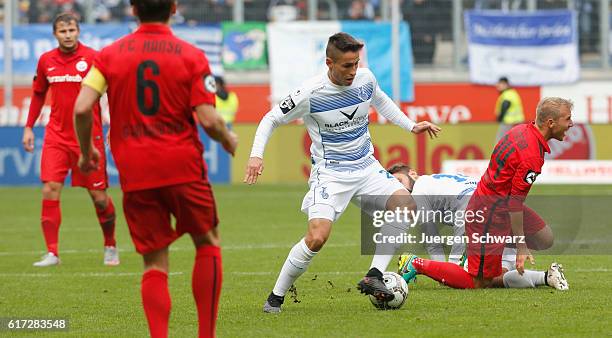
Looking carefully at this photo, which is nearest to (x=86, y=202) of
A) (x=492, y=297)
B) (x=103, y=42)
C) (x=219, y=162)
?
(x=219, y=162)

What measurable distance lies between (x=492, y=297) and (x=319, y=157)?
1.67 m

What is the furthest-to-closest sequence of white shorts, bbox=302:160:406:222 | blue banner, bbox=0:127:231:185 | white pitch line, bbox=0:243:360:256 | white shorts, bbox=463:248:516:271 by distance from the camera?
blue banner, bbox=0:127:231:185, white pitch line, bbox=0:243:360:256, white shorts, bbox=463:248:516:271, white shorts, bbox=302:160:406:222

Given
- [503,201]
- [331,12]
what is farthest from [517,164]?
[331,12]

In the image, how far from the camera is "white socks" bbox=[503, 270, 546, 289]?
→ 379 inches

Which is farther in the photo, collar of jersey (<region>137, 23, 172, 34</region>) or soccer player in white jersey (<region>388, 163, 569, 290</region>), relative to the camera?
soccer player in white jersey (<region>388, 163, 569, 290</region>)

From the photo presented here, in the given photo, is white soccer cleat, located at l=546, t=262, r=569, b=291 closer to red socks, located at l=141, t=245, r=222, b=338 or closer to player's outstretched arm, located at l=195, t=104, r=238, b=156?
red socks, located at l=141, t=245, r=222, b=338

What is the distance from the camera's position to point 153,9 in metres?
6.42

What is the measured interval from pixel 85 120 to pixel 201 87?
25.1 inches

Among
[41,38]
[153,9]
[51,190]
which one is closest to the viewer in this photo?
[153,9]

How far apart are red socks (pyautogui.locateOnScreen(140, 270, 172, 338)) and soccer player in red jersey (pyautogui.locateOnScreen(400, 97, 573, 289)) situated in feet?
10.6

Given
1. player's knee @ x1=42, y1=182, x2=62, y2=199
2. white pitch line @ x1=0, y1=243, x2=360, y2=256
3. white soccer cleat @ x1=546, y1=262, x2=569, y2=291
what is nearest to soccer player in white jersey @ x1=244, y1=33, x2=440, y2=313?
white soccer cleat @ x1=546, y1=262, x2=569, y2=291

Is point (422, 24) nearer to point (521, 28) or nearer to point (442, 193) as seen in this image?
point (521, 28)

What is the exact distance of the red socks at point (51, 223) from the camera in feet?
40.0

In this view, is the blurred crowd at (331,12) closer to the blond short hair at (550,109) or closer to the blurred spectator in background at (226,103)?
the blurred spectator in background at (226,103)
